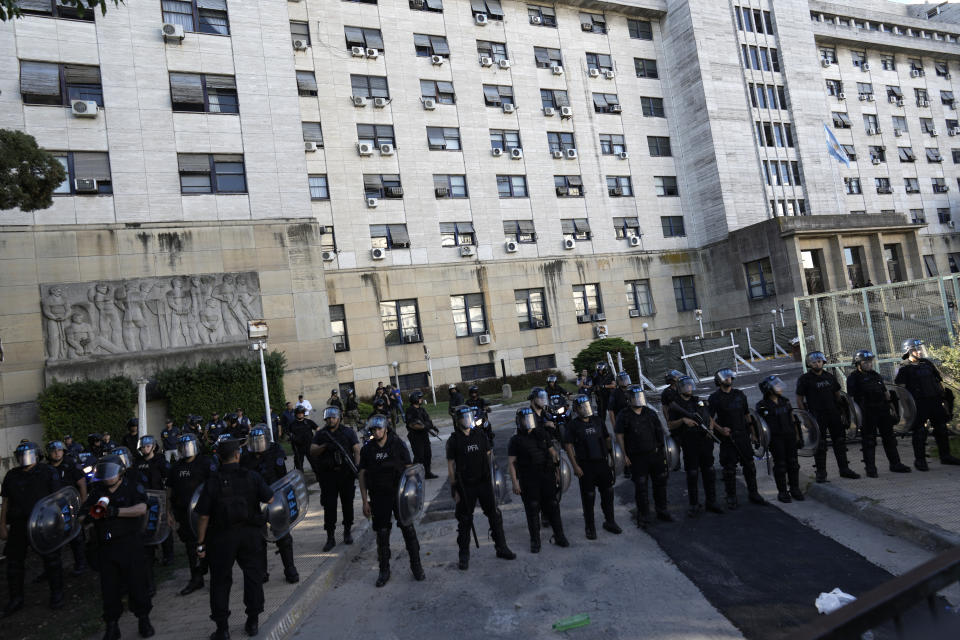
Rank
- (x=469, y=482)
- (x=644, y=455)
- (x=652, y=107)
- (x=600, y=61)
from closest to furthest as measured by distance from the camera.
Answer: (x=469, y=482)
(x=644, y=455)
(x=600, y=61)
(x=652, y=107)

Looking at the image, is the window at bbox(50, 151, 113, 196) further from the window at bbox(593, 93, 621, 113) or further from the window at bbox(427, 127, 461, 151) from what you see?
the window at bbox(593, 93, 621, 113)

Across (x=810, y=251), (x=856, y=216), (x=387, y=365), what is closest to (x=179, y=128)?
(x=387, y=365)

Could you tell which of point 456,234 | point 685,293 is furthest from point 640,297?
point 456,234

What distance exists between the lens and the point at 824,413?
28.4 feet

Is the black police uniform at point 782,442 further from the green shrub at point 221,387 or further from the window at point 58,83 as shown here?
the window at point 58,83

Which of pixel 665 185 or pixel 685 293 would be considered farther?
pixel 665 185

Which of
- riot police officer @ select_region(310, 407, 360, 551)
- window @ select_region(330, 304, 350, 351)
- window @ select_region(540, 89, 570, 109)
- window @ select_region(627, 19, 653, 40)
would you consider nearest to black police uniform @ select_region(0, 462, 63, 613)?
riot police officer @ select_region(310, 407, 360, 551)

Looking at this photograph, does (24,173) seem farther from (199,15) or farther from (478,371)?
(478,371)

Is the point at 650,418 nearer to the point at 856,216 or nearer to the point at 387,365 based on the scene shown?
the point at 387,365

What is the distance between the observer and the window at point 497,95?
33.4 meters

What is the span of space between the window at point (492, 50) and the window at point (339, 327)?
1722 cm

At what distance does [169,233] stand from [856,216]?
38.3m

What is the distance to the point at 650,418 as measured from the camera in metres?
8.14

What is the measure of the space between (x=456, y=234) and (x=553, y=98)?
11236 mm
